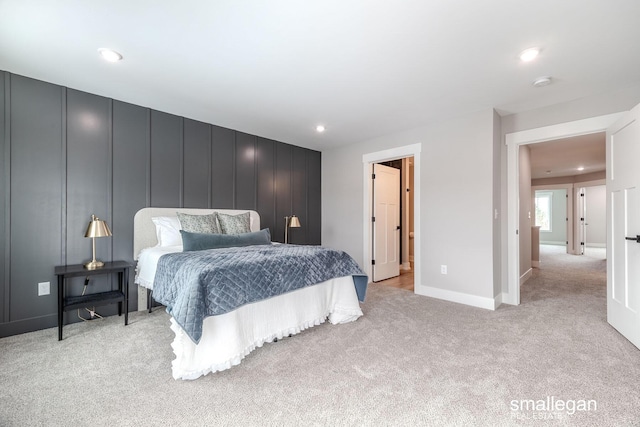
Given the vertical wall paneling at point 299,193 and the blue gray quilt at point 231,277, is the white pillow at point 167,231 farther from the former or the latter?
the vertical wall paneling at point 299,193

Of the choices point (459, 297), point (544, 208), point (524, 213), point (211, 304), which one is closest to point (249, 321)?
point (211, 304)

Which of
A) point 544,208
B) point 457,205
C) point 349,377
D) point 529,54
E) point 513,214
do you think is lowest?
point 349,377

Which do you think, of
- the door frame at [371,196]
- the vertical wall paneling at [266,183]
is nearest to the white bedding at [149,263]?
the vertical wall paneling at [266,183]

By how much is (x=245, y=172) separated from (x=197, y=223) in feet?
4.12

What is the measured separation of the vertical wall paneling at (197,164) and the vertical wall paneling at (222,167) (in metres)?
0.07

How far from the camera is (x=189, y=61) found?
91.4 inches

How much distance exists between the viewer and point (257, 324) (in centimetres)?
225

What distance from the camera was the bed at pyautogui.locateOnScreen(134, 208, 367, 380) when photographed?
1894mm

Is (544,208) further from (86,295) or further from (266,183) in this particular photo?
(86,295)

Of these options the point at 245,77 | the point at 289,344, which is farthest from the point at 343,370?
the point at 245,77

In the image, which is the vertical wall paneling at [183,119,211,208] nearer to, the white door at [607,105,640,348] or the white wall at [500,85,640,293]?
the white wall at [500,85,640,293]

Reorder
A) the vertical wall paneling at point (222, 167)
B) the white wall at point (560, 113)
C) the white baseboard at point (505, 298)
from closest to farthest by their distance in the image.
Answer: the white wall at point (560, 113), the white baseboard at point (505, 298), the vertical wall paneling at point (222, 167)

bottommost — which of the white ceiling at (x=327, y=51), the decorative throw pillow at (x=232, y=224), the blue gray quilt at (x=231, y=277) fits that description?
the blue gray quilt at (x=231, y=277)

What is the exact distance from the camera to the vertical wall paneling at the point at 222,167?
3.91 metres
